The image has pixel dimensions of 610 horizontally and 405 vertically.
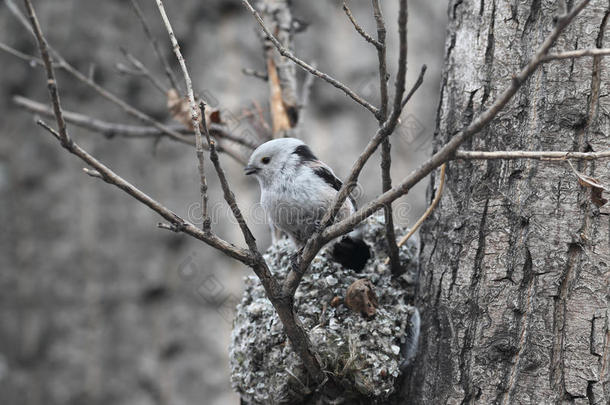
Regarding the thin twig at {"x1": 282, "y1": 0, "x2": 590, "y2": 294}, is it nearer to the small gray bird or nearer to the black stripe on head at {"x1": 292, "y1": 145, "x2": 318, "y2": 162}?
the small gray bird

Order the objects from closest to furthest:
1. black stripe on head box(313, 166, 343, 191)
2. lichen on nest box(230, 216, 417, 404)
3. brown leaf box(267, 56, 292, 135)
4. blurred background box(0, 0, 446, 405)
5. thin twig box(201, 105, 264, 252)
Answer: thin twig box(201, 105, 264, 252), lichen on nest box(230, 216, 417, 404), black stripe on head box(313, 166, 343, 191), brown leaf box(267, 56, 292, 135), blurred background box(0, 0, 446, 405)

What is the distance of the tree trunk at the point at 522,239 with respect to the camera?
2.03 metres

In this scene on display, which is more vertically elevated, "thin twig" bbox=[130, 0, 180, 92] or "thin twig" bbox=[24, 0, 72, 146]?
"thin twig" bbox=[130, 0, 180, 92]

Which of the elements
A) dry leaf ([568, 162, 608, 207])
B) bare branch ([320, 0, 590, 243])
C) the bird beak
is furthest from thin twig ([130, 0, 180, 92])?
dry leaf ([568, 162, 608, 207])

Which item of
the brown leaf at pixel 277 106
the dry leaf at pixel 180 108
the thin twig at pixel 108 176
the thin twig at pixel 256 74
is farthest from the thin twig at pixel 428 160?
the thin twig at pixel 256 74

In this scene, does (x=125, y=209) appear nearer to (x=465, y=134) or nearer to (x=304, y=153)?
(x=304, y=153)

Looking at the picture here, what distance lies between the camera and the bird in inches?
115

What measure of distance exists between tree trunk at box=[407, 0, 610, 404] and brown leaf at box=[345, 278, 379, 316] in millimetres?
249

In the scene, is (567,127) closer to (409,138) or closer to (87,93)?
(409,138)

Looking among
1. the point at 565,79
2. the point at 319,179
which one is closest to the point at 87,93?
the point at 319,179

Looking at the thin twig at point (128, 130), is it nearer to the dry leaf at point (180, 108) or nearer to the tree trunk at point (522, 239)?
the dry leaf at point (180, 108)

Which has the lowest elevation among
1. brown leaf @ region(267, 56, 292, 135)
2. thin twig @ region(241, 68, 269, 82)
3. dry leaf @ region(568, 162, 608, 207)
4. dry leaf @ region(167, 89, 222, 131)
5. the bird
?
dry leaf @ region(568, 162, 608, 207)

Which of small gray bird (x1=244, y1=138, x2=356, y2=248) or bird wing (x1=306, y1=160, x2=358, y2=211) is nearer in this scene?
small gray bird (x1=244, y1=138, x2=356, y2=248)

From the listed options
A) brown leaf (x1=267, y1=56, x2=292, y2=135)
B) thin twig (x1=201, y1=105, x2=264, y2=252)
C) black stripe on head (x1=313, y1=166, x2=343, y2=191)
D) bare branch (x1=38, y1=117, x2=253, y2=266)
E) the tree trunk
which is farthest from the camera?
brown leaf (x1=267, y1=56, x2=292, y2=135)
